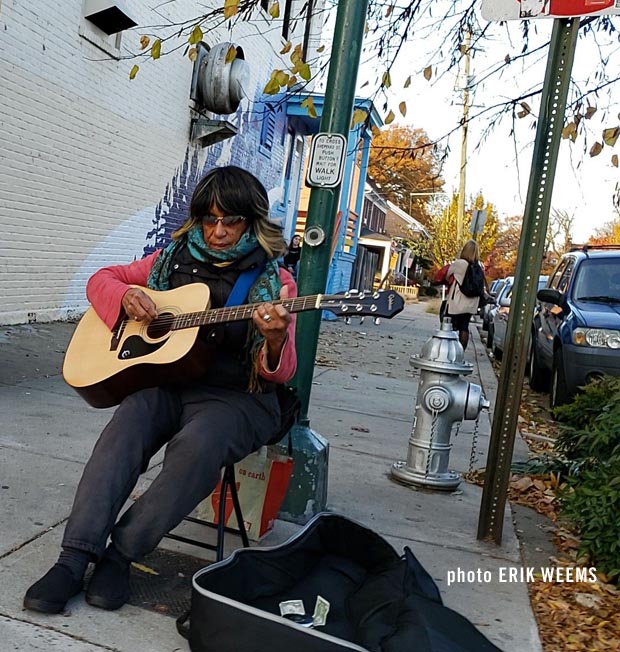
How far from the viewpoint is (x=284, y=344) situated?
2889 mm

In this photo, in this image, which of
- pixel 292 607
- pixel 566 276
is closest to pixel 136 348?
pixel 292 607

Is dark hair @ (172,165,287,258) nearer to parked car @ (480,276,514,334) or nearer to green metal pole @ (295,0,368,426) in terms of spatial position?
green metal pole @ (295,0,368,426)

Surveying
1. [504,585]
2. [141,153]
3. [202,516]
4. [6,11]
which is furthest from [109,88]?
[504,585]

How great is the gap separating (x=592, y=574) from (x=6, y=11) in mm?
7121

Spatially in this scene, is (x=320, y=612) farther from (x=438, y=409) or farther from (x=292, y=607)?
(x=438, y=409)

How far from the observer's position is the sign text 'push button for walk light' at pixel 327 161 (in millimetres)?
3775

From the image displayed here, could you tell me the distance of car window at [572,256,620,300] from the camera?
8383mm

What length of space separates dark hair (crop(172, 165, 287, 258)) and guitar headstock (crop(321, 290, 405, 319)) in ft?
1.44

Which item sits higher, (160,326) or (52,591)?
(160,326)

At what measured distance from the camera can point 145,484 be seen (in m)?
4.09

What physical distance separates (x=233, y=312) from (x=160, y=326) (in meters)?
0.33

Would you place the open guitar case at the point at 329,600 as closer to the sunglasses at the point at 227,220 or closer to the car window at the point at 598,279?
the sunglasses at the point at 227,220

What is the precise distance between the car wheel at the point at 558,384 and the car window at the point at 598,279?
0.86 metres

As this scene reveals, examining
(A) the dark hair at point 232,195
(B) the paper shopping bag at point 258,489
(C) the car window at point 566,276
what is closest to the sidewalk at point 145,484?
(B) the paper shopping bag at point 258,489
